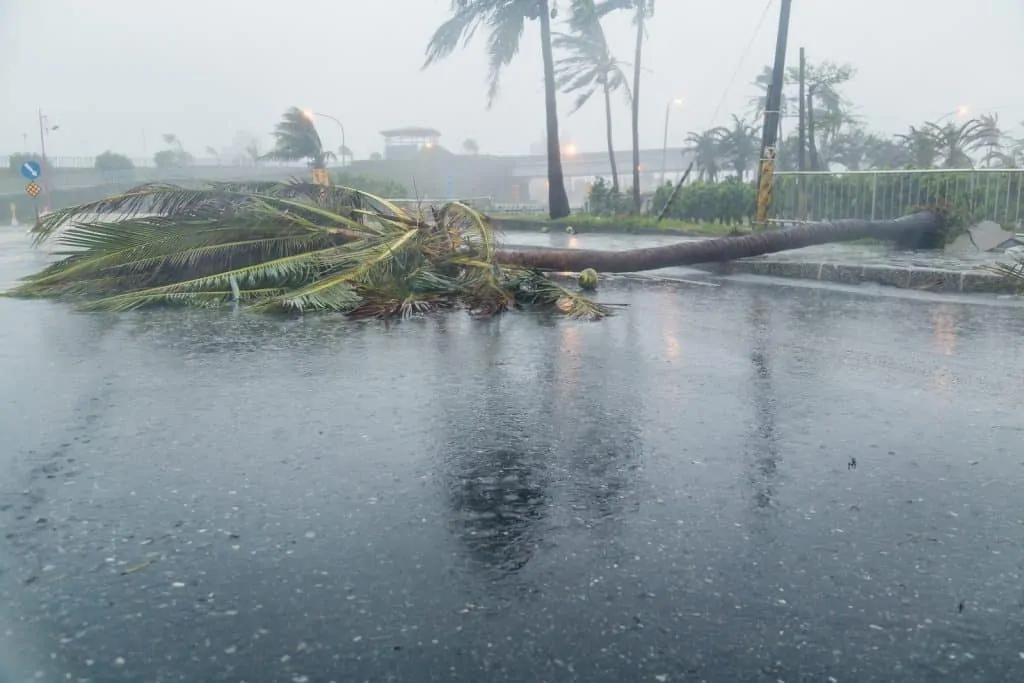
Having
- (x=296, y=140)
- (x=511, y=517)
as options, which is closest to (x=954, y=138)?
(x=296, y=140)

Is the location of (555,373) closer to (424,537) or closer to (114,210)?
(424,537)

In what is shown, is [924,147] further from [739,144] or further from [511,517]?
[511,517]

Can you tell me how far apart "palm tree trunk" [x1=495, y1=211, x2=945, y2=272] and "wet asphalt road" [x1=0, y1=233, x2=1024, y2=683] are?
468cm

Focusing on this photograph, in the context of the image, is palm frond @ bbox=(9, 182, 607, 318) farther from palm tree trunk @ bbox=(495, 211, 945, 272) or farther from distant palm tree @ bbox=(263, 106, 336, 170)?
distant palm tree @ bbox=(263, 106, 336, 170)

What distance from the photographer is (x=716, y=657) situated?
2131 mm

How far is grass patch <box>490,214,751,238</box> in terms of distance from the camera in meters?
22.4

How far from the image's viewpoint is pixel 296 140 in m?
44.6

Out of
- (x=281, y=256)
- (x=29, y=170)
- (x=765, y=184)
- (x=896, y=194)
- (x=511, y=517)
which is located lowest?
(x=511, y=517)

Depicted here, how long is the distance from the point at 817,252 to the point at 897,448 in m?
11.0

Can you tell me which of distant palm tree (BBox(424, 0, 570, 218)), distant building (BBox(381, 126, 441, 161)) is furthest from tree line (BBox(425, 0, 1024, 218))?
distant building (BBox(381, 126, 441, 161))

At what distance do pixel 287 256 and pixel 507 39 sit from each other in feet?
72.7

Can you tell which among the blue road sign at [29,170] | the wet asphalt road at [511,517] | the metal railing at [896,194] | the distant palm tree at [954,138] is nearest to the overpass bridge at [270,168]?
the blue road sign at [29,170]

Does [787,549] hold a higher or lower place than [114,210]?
lower

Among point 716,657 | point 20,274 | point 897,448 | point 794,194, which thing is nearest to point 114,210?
point 20,274
